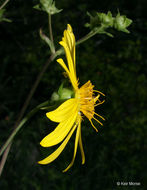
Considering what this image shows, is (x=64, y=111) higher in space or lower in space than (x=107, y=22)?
lower

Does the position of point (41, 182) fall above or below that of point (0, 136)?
below

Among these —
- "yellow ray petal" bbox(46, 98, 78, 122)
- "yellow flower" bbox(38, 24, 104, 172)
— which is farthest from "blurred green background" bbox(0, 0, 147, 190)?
"yellow ray petal" bbox(46, 98, 78, 122)

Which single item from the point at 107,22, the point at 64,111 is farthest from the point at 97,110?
the point at 64,111

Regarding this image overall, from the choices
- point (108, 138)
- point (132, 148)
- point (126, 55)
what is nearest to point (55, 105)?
point (108, 138)

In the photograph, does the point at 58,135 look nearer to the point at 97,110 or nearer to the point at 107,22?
the point at 107,22

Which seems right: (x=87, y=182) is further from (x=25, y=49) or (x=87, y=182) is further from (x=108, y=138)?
(x=25, y=49)

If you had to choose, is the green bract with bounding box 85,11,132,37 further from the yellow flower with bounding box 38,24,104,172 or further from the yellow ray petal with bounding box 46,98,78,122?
the yellow ray petal with bounding box 46,98,78,122
